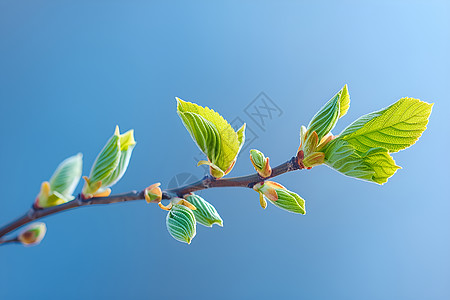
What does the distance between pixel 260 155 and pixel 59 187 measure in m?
0.15

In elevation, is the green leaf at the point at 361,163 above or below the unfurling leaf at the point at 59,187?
below

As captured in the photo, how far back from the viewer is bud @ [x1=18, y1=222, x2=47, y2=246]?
0.27 metres

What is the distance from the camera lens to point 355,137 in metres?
0.31

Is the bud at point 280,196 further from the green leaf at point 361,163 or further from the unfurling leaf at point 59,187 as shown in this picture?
the unfurling leaf at point 59,187

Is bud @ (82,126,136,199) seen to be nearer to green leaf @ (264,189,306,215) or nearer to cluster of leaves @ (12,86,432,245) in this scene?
cluster of leaves @ (12,86,432,245)

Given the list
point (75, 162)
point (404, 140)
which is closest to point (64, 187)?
point (75, 162)

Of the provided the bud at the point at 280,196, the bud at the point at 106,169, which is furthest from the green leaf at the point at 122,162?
the bud at the point at 280,196

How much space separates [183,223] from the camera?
296 mm

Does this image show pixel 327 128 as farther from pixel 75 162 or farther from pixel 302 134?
pixel 75 162

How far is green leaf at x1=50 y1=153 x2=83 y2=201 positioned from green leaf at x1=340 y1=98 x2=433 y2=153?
8.2 inches

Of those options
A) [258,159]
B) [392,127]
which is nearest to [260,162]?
[258,159]

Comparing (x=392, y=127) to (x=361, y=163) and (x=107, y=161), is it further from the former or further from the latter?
(x=107, y=161)

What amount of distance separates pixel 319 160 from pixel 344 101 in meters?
0.06

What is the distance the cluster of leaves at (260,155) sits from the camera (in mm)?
289
